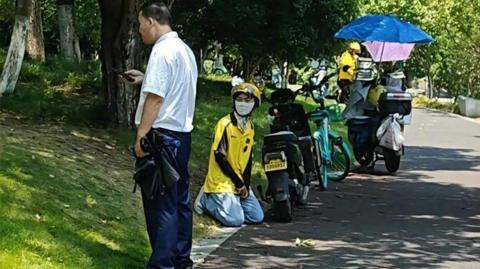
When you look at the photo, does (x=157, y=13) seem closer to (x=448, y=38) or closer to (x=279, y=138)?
(x=279, y=138)

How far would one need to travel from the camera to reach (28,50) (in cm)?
1941

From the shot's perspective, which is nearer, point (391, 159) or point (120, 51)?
point (120, 51)

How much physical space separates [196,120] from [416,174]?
3.69m

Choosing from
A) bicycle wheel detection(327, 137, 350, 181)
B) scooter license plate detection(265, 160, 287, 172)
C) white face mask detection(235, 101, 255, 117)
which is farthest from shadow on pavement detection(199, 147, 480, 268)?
white face mask detection(235, 101, 255, 117)

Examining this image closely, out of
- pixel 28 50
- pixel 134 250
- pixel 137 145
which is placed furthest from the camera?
pixel 28 50

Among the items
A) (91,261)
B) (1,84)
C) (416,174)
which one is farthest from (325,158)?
(91,261)

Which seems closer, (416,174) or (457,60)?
(416,174)

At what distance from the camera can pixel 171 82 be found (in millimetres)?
5918

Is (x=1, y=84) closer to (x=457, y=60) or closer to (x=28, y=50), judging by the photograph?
(x=28, y=50)

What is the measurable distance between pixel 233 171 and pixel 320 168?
2.90 m

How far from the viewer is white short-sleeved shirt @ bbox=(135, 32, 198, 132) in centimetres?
587

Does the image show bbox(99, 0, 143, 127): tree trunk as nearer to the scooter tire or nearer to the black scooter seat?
the black scooter seat

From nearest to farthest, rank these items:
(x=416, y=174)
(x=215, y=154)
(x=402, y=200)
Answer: (x=215, y=154) → (x=402, y=200) → (x=416, y=174)

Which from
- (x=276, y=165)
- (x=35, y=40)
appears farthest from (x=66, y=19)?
(x=276, y=165)
